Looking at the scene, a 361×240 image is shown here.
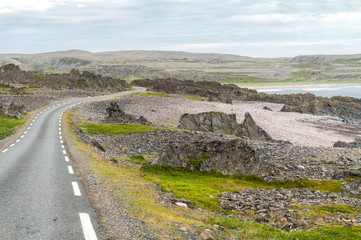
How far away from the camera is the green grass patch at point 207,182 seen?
1708 centimetres

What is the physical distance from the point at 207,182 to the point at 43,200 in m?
10.7

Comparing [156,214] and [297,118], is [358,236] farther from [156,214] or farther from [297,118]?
[297,118]

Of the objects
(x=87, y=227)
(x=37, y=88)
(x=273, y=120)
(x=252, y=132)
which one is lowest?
(x=273, y=120)

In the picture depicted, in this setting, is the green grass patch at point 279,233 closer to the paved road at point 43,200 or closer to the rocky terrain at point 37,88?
the paved road at point 43,200

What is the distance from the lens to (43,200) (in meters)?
12.1

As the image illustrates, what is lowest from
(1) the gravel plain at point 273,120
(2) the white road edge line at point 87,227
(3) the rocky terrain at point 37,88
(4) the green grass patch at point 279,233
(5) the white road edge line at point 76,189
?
(1) the gravel plain at point 273,120

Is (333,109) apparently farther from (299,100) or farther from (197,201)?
(197,201)

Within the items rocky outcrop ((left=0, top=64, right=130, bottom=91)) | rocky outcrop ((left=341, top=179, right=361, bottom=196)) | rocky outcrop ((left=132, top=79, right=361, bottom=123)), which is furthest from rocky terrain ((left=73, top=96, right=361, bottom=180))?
rocky outcrop ((left=0, top=64, right=130, bottom=91))

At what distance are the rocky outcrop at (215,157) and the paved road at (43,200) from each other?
686 cm

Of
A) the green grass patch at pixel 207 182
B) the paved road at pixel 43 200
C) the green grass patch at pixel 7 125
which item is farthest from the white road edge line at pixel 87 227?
the green grass patch at pixel 7 125

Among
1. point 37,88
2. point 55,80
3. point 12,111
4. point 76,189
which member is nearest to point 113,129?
point 12,111

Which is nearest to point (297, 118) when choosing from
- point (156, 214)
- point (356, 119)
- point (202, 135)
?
point (356, 119)

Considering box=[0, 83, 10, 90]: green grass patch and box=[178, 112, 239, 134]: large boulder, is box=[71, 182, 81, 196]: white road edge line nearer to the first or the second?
box=[178, 112, 239, 134]: large boulder

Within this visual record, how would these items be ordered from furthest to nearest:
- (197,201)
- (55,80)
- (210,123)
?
(55,80)
(210,123)
(197,201)
